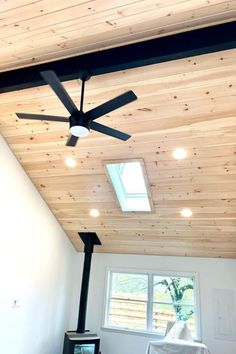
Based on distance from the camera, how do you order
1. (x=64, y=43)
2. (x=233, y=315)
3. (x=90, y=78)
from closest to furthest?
1. (x=64, y=43)
2. (x=90, y=78)
3. (x=233, y=315)

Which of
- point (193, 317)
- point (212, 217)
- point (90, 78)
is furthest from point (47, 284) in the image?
point (90, 78)

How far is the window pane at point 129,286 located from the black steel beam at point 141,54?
13.9 feet

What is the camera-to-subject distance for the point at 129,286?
5797 millimetres

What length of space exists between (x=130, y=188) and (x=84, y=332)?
2.71 m

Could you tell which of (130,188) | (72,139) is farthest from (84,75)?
(130,188)

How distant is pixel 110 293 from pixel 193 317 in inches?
65.8

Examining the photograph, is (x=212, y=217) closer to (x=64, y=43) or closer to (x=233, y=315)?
(x=233, y=315)

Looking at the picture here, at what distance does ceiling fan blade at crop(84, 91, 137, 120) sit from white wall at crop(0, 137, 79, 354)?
2292 mm

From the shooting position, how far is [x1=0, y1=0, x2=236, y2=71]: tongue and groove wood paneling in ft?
7.75

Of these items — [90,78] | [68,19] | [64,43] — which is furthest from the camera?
[90,78]

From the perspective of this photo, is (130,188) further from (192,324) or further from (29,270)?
(192,324)

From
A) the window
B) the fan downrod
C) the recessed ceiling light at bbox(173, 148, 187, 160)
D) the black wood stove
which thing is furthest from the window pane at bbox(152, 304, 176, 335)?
the fan downrod

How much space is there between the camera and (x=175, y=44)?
2.60 m

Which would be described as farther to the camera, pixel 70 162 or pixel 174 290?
pixel 174 290
